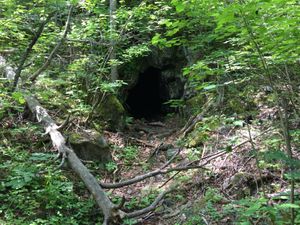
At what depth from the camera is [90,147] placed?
6090mm

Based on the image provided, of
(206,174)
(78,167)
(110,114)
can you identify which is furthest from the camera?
(110,114)

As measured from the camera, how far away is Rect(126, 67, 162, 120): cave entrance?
1184cm

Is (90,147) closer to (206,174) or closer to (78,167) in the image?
(78,167)

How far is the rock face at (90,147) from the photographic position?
593 centimetres

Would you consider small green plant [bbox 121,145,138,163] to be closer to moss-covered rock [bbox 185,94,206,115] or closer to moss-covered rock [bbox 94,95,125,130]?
moss-covered rock [bbox 94,95,125,130]

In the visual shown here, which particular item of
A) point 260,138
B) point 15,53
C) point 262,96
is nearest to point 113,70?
point 15,53

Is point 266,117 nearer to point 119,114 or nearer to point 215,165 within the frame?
point 215,165

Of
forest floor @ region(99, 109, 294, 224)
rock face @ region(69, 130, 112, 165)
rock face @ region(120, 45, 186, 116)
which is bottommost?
forest floor @ region(99, 109, 294, 224)

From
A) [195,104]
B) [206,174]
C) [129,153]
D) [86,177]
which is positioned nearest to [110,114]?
[129,153]

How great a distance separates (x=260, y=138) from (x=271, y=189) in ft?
4.08

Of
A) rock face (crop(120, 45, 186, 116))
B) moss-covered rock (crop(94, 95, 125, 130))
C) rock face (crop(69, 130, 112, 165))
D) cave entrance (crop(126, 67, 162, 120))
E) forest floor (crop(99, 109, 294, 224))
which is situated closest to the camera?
forest floor (crop(99, 109, 294, 224))

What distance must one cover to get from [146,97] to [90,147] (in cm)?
705

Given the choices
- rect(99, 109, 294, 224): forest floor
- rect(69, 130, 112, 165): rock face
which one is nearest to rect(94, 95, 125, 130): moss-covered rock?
rect(99, 109, 294, 224): forest floor

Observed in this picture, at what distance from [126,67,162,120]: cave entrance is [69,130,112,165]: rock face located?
523 centimetres
